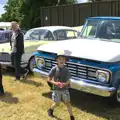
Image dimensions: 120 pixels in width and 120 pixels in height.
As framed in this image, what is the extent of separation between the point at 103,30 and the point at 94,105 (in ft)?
5.98

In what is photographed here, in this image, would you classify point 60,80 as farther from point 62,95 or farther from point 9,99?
point 9,99

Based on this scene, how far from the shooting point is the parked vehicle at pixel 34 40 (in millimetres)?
10312

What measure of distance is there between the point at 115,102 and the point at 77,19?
13661 millimetres

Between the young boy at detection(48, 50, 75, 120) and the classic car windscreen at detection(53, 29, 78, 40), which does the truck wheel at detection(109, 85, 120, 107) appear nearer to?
the young boy at detection(48, 50, 75, 120)

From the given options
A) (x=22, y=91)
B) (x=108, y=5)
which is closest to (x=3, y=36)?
(x=22, y=91)

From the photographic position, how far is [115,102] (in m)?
6.75

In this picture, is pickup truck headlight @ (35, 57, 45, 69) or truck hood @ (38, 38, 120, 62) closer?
truck hood @ (38, 38, 120, 62)

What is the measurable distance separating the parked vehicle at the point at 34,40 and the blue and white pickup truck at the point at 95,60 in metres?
2.59

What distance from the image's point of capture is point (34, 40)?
11.0 meters

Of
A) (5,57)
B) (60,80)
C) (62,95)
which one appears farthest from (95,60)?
(5,57)

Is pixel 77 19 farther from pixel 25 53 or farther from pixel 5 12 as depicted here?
pixel 5 12

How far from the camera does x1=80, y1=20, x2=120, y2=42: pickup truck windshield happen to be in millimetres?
7616

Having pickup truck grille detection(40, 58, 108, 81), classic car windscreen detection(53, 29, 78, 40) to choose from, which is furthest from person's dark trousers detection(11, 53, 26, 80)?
pickup truck grille detection(40, 58, 108, 81)

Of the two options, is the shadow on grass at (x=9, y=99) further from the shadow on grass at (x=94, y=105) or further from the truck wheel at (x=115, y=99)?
the truck wheel at (x=115, y=99)
